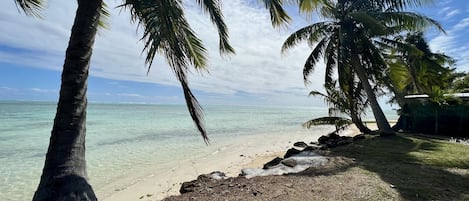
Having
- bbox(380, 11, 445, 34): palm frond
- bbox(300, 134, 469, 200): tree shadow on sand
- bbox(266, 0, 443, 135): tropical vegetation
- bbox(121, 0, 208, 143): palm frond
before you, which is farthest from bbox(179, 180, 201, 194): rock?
bbox(380, 11, 445, 34): palm frond

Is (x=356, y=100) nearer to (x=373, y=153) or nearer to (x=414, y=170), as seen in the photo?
(x=373, y=153)

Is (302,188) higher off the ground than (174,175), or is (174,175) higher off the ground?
(302,188)

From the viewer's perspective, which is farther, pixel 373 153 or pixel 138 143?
pixel 138 143

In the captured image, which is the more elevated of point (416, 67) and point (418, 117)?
point (416, 67)

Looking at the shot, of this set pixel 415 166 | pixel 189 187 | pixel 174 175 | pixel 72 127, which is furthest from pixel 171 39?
pixel 174 175

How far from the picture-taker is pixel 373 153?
7.93m

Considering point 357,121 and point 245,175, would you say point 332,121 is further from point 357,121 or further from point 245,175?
point 245,175

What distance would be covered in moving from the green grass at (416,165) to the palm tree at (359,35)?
271 centimetres

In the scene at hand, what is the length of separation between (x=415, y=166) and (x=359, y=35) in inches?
271

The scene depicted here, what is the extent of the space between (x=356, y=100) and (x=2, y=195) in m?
13.4

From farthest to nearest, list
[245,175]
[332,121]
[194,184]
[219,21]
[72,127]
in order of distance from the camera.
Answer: [332,121] < [245,175] < [194,184] < [219,21] < [72,127]

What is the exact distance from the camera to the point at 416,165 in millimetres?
6363

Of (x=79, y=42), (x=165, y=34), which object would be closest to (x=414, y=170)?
(x=165, y=34)

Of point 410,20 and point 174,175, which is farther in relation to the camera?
point 410,20
